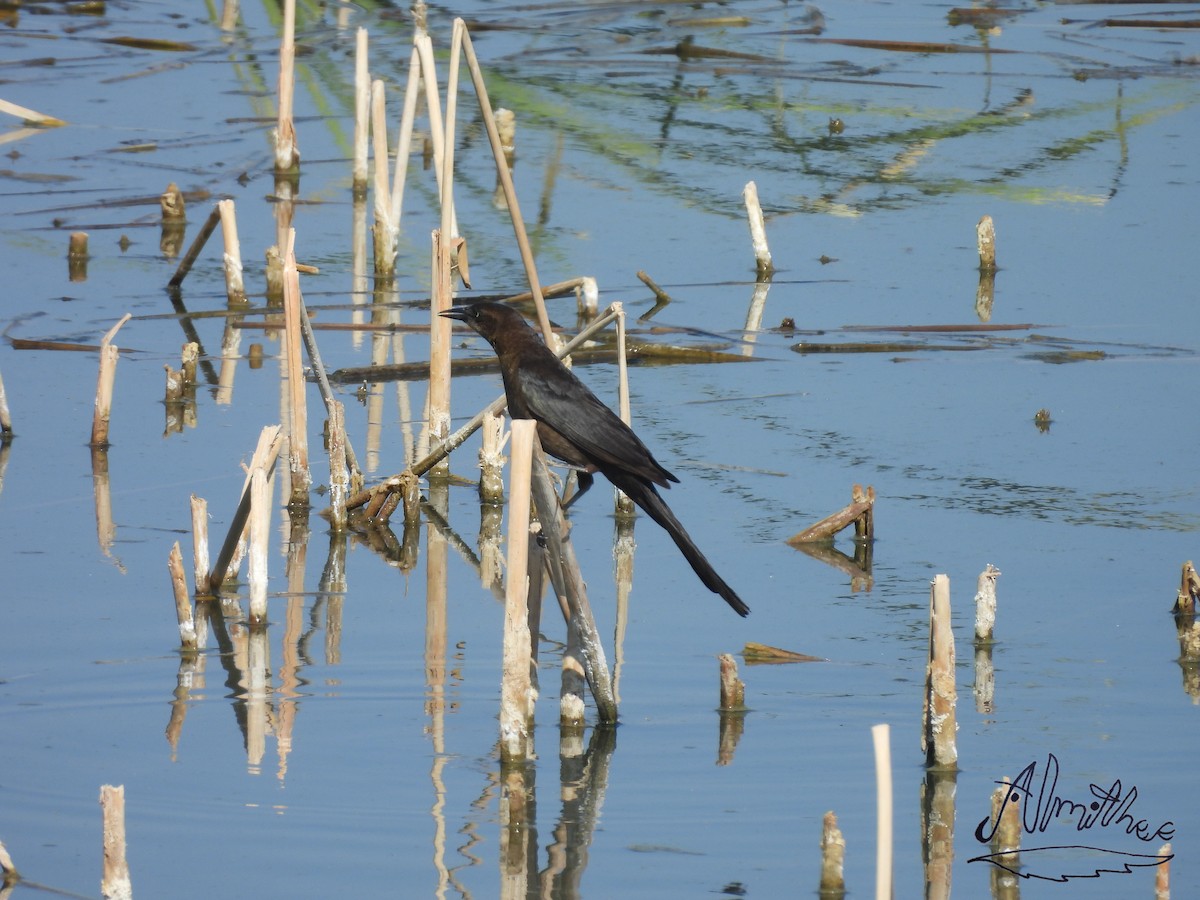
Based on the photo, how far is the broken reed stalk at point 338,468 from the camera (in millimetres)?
7859

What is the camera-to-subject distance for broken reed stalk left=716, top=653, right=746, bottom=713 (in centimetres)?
594

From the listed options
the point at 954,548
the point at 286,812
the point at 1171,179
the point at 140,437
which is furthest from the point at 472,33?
the point at 286,812

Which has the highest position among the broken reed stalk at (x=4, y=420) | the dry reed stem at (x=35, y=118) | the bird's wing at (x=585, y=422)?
the dry reed stem at (x=35, y=118)

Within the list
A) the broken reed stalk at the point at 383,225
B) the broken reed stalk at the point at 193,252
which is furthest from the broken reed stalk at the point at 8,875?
the broken reed stalk at the point at 383,225

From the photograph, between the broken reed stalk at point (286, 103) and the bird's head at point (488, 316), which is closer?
the bird's head at point (488, 316)

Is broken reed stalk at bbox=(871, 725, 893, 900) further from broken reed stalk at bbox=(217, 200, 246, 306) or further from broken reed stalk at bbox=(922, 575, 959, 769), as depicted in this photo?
broken reed stalk at bbox=(217, 200, 246, 306)

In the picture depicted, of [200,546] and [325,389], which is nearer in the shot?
[200,546]

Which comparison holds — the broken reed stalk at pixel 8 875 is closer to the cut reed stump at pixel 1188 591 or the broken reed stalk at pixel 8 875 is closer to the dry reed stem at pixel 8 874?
the dry reed stem at pixel 8 874

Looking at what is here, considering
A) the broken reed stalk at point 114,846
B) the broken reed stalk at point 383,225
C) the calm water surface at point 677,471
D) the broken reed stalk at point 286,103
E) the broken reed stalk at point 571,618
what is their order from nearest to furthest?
the broken reed stalk at point 114,846
the calm water surface at point 677,471
the broken reed stalk at point 571,618
the broken reed stalk at point 383,225
the broken reed stalk at point 286,103

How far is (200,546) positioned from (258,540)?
0.47 m

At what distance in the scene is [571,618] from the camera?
576 cm

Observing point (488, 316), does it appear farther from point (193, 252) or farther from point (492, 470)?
point (193, 252)

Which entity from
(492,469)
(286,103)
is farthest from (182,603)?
(286,103)

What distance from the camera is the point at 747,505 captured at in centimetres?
840
